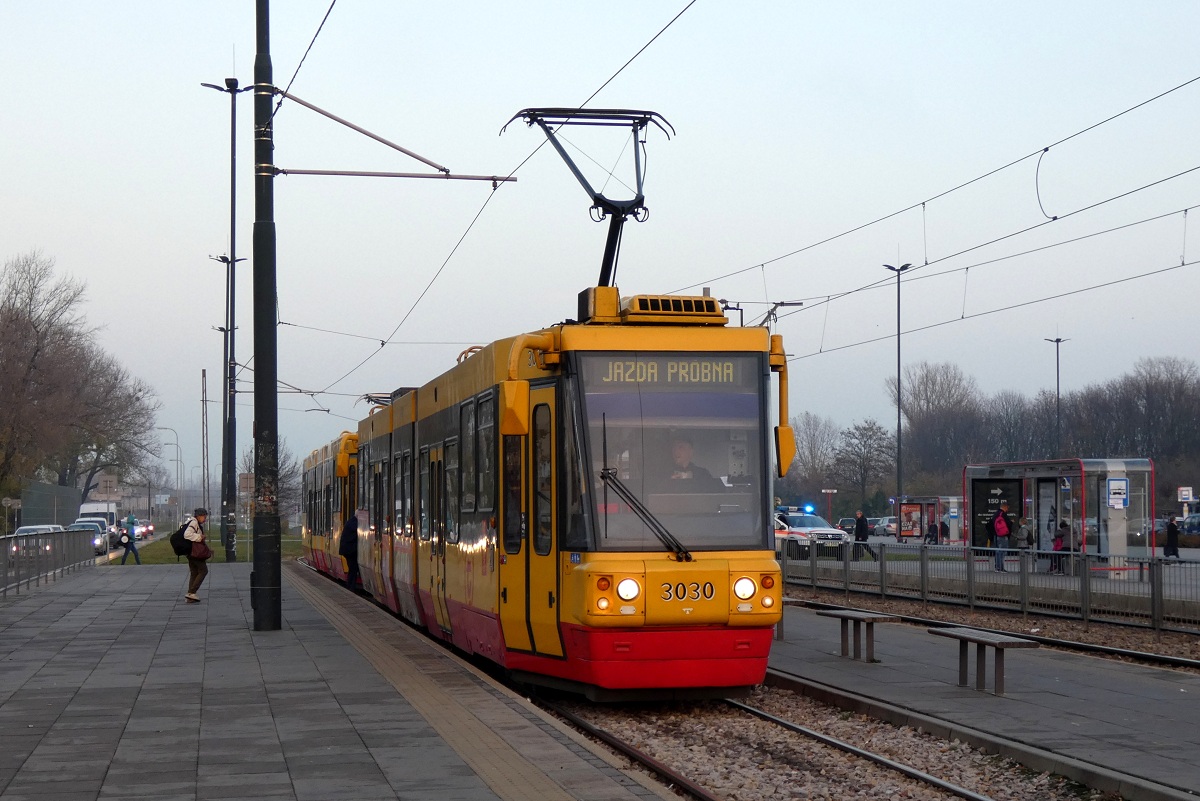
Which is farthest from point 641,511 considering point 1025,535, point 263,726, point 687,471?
point 1025,535

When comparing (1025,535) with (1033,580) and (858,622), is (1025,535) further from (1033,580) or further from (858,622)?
(858,622)

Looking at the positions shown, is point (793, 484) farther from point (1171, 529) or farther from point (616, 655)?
point (616, 655)

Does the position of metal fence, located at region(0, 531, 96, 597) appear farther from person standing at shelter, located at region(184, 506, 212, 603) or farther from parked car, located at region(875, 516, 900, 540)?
parked car, located at region(875, 516, 900, 540)

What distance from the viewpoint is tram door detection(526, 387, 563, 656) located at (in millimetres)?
11086

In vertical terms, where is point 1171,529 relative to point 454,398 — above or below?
below

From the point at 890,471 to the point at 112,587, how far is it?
69.0m

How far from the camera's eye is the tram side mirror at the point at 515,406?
1066 cm

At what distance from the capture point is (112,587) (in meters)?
28.8

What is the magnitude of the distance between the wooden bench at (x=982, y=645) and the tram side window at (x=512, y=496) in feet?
12.4

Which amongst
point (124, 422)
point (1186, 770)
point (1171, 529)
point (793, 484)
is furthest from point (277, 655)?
point (793, 484)

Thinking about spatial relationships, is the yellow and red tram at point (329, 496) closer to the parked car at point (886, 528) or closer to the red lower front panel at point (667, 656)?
the red lower front panel at point (667, 656)

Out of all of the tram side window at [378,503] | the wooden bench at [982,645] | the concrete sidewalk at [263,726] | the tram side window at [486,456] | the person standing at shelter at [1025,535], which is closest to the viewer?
the concrete sidewalk at [263,726]

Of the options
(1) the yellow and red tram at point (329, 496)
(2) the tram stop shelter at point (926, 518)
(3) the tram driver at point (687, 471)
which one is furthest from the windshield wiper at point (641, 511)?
(2) the tram stop shelter at point (926, 518)

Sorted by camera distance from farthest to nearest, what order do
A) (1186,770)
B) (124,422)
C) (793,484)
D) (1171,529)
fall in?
(793,484) → (124,422) → (1171,529) → (1186,770)
